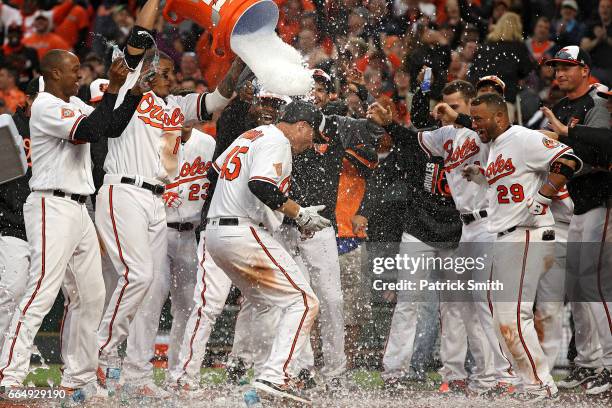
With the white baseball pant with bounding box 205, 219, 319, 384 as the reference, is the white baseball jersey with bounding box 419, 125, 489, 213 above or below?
above

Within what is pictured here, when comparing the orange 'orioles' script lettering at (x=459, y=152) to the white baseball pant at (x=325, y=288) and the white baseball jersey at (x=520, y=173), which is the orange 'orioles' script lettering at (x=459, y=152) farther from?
the white baseball pant at (x=325, y=288)

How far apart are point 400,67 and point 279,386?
18.8 ft

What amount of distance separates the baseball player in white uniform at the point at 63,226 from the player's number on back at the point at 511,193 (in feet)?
8.43

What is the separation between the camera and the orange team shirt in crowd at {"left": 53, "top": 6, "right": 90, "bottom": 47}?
13492 millimetres

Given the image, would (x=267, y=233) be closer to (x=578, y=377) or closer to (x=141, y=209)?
(x=141, y=209)

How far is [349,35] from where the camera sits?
10461mm

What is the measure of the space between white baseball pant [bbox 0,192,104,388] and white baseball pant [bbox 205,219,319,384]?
2.78 ft

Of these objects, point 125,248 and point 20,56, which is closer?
point 125,248

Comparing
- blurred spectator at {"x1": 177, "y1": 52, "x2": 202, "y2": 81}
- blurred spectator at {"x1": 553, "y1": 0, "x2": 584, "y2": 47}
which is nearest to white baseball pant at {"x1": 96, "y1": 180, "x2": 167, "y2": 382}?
blurred spectator at {"x1": 177, "y1": 52, "x2": 202, "y2": 81}

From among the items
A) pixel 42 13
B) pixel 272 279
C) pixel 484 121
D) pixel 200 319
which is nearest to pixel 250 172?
pixel 272 279

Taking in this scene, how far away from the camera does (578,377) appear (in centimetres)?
755

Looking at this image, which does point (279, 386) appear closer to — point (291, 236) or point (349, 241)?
point (291, 236)

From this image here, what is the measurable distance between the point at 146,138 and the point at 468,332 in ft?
9.41

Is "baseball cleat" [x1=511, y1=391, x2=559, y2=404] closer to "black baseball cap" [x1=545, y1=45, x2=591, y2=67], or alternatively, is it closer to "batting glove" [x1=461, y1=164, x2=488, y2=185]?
"batting glove" [x1=461, y1=164, x2=488, y2=185]
